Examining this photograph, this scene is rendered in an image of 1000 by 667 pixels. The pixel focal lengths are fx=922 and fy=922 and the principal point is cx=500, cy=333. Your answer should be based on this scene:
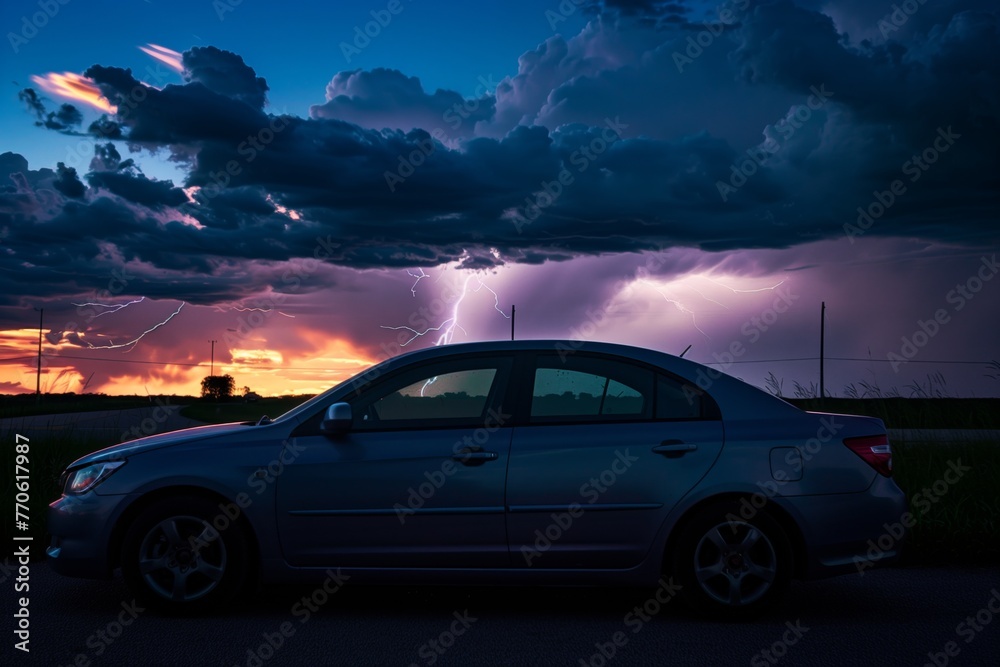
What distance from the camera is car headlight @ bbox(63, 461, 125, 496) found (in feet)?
18.3

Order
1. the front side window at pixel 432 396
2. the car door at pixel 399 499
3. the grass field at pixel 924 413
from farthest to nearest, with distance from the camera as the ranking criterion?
1. the grass field at pixel 924 413
2. the front side window at pixel 432 396
3. the car door at pixel 399 499

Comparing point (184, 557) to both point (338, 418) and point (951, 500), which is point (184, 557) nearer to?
point (338, 418)

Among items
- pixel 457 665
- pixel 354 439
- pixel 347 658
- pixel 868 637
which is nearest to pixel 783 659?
pixel 868 637

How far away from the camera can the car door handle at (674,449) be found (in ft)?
17.7

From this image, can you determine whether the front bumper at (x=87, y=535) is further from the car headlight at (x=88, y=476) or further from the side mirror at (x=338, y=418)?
the side mirror at (x=338, y=418)

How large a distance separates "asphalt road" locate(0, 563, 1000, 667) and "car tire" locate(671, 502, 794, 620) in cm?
13

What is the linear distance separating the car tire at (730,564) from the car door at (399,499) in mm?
1083

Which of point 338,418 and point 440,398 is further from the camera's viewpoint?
point 440,398

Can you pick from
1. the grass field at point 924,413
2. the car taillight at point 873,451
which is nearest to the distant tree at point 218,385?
the grass field at point 924,413

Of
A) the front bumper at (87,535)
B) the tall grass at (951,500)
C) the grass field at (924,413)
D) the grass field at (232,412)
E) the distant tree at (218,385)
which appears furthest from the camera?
the distant tree at (218,385)

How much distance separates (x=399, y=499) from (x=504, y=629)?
37.4 inches

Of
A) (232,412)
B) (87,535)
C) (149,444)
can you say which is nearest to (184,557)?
(87,535)

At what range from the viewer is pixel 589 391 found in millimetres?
5645

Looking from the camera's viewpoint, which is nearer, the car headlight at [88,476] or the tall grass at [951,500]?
the car headlight at [88,476]
